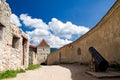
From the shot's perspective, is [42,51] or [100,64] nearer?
[100,64]

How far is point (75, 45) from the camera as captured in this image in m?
19.4

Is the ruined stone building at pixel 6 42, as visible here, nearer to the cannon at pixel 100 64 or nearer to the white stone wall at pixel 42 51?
the cannon at pixel 100 64

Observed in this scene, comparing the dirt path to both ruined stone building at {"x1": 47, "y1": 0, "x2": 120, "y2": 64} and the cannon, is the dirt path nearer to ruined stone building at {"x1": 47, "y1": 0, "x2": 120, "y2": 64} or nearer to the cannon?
the cannon

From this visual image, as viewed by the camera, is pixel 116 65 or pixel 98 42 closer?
pixel 116 65

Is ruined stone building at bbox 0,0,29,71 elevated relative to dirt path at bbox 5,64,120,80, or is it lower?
elevated

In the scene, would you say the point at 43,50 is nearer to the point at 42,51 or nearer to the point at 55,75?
the point at 42,51

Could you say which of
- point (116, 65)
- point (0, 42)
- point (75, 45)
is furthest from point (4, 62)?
point (75, 45)

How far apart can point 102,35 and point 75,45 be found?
8220 mm

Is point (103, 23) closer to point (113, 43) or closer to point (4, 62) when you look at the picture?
point (113, 43)

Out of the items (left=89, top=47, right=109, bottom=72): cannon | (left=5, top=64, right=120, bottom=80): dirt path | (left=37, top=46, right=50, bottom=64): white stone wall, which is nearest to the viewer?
(left=5, top=64, right=120, bottom=80): dirt path

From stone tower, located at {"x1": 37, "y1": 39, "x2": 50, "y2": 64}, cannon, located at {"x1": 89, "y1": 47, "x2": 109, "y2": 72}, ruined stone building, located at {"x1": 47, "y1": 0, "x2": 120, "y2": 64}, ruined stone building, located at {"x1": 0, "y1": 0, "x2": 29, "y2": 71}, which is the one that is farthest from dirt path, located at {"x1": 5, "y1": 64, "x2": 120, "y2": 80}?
stone tower, located at {"x1": 37, "y1": 39, "x2": 50, "y2": 64}

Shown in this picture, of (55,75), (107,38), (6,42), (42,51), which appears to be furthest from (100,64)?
(42,51)

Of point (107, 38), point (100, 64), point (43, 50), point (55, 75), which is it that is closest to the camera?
point (100, 64)

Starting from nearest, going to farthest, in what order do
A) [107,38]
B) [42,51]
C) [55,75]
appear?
[55,75] → [107,38] → [42,51]
